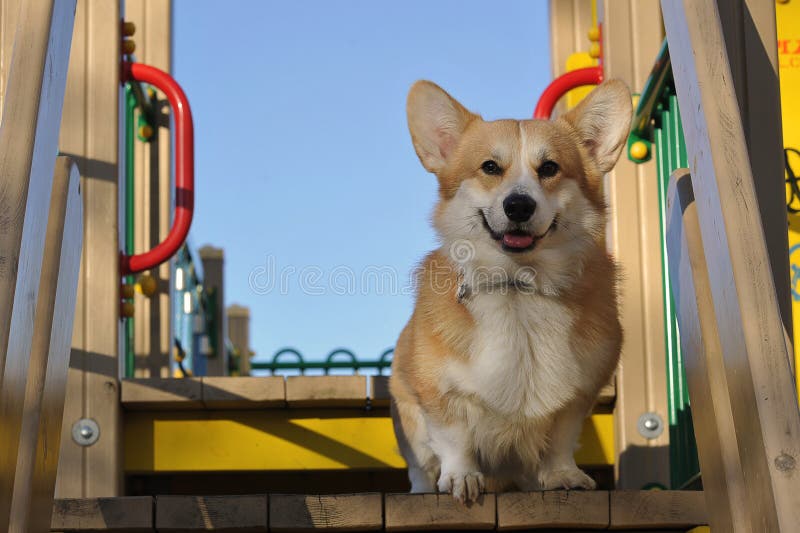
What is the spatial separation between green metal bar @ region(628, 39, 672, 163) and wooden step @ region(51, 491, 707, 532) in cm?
108

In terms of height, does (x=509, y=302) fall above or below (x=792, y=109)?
below

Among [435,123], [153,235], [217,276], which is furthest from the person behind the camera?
[217,276]

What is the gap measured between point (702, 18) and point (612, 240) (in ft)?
4.47

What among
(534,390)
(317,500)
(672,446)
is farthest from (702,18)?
(672,446)

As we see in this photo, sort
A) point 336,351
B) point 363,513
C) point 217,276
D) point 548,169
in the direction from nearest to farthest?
point 363,513, point 548,169, point 336,351, point 217,276

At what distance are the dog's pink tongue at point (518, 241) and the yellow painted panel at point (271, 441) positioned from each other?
695mm

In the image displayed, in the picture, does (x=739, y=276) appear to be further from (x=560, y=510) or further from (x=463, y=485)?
(x=463, y=485)

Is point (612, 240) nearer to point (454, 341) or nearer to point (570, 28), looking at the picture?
point (454, 341)

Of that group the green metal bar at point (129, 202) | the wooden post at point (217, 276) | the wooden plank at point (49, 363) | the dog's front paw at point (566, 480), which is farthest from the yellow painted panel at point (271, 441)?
the wooden post at point (217, 276)

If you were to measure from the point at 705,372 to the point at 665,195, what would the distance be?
3.59 ft

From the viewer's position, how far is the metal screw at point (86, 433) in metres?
2.73

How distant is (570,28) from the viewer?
13.3 ft

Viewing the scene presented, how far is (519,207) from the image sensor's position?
2268 mm

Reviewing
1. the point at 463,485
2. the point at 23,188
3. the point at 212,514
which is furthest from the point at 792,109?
the point at 23,188
